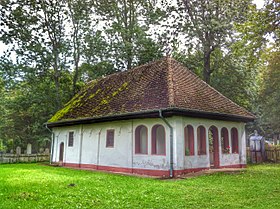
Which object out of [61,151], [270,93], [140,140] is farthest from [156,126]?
[270,93]

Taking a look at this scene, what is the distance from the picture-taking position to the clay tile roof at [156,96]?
13484 millimetres

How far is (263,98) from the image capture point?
1339 inches

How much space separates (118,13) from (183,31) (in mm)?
7661

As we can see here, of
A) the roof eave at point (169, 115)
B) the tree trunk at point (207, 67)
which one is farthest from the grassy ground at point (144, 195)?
the tree trunk at point (207, 67)

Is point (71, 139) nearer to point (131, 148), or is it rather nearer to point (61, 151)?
point (61, 151)

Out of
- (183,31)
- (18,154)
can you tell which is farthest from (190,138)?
(18,154)

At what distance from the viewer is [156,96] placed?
13938 mm

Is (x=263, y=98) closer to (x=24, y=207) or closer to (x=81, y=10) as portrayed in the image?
(x=81, y=10)

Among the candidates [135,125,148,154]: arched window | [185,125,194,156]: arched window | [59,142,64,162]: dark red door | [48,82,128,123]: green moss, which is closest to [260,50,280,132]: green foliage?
[185,125,194,156]: arched window

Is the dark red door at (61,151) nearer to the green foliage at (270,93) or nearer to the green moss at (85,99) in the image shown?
the green moss at (85,99)

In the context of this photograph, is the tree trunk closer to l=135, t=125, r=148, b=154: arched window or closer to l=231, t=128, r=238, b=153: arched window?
l=231, t=128, r=238, b=153: arched window

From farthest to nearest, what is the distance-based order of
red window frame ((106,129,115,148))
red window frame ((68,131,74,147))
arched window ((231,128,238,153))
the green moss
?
red window frame ((68,131,74,147)) < the green moss < arched window ((231,128,238,153)) < red window frame ((106,129,115,148))

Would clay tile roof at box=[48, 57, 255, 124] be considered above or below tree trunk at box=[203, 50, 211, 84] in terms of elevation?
below

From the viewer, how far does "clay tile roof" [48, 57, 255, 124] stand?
1348 centimetres
